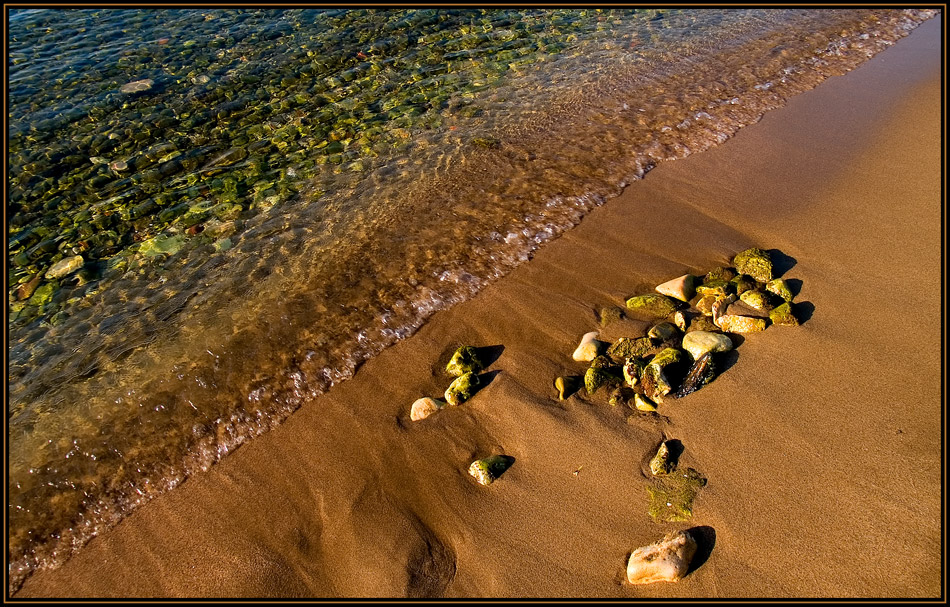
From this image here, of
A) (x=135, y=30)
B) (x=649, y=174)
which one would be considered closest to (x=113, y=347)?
(x=649, y=174)

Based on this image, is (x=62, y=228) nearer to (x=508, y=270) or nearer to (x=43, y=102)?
(x=43, y=102)

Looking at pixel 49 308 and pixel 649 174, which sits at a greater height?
pixel 649 174

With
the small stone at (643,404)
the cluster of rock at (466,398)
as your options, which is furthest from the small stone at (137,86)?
the small stone at (643,404)

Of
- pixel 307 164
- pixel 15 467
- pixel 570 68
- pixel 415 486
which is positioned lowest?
pixel 15 467

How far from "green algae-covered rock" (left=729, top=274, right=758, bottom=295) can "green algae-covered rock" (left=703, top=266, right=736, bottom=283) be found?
5 cm

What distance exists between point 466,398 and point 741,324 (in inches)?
81.3

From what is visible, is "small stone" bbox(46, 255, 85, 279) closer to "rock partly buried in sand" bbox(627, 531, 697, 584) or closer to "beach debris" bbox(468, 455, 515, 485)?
"beach debris" bbox(468, 455, 515, 485)

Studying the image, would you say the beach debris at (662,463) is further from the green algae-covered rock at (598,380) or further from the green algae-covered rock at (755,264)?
the green algae-covered rock at (755,264)

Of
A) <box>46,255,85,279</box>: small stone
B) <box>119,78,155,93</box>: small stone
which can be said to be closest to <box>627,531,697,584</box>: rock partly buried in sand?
<box>46,255,85,279</box>: small stone

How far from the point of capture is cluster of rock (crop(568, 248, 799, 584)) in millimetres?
3232

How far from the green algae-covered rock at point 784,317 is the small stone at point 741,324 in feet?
0.19

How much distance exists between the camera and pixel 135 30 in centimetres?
962
